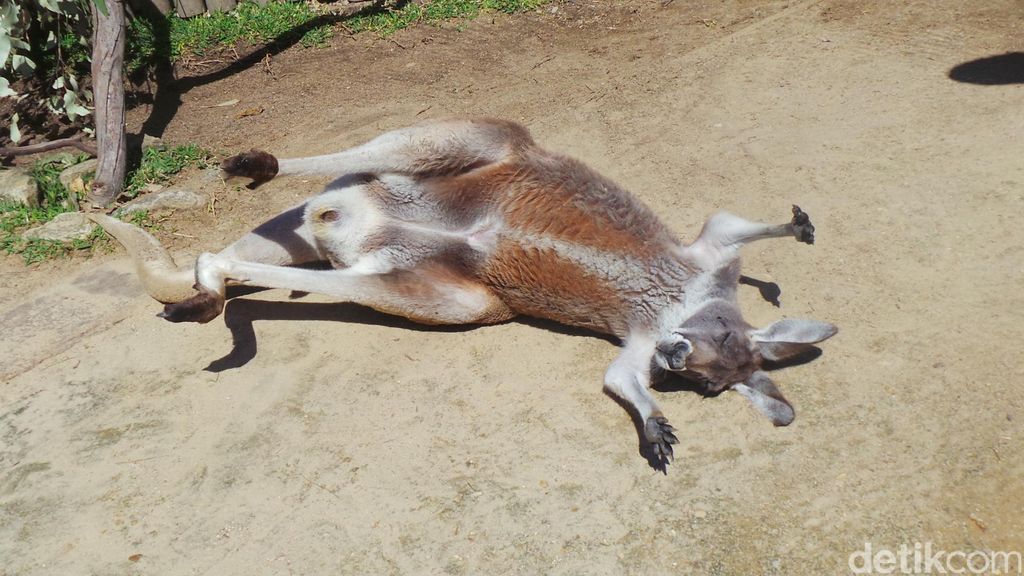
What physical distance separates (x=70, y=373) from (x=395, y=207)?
1.66m

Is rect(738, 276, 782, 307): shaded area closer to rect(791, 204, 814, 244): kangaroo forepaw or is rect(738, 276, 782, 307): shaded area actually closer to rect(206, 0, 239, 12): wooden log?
rect(791, 204, 814, 244): kangaroo forepaw

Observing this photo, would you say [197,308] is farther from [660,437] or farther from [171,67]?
[171,67]

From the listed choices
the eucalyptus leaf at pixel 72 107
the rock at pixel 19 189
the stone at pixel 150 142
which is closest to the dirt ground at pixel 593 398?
the stone at pixel 150 142

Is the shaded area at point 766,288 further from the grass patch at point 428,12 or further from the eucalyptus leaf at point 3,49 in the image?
the eucalyptus leaf at point 3,49

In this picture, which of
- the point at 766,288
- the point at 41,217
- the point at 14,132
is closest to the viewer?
the point at 766,288

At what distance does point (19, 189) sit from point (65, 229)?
571mm

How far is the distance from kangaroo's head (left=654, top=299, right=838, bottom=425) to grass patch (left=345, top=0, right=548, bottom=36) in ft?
14.9

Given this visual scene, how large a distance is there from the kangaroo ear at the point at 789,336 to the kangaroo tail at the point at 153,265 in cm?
260

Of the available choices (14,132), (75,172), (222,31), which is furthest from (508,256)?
(222,31)

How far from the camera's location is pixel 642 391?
315cm

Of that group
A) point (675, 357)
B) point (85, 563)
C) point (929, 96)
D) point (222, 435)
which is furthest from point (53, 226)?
point (929, 96)

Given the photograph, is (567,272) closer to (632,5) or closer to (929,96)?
(929,96)

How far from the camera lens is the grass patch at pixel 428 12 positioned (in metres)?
6.79

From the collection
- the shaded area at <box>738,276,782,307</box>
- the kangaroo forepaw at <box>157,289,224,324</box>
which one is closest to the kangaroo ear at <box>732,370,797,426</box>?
the shaded area at <box>738,276,782,307</box>
